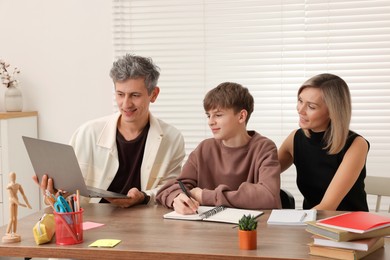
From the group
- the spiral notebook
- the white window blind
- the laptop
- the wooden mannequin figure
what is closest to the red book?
the spiral notebook

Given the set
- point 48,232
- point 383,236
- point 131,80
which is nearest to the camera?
point 383,236

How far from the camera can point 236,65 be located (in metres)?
4.20

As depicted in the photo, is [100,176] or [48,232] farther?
[100,176]

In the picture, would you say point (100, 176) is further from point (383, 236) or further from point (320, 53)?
point (320, 53)

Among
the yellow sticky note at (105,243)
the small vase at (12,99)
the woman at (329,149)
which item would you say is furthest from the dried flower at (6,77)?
the yellow sticky note at (105,243)

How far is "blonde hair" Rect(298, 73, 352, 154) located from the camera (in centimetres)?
264

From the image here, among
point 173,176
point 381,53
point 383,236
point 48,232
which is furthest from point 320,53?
point 48,232

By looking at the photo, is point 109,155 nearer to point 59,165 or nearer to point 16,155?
point 59,165

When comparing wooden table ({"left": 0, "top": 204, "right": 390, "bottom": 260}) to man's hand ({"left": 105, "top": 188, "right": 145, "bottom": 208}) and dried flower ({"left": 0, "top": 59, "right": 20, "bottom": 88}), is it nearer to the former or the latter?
man's hand ({"left": 105, "top": 188, "right": 145, "bottom": 208})

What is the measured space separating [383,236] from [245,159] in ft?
2.80

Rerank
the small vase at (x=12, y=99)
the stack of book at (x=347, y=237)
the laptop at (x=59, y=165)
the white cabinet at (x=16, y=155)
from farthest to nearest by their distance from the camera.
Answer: the small vase at (x=12, y=99), the white cabinet at (x=16, y=155), the laptop at (x=59, y=165), the stack of book at (x=347, y=237)

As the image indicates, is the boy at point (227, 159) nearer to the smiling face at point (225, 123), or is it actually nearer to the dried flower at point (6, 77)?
the smiling face at point (225, 123)

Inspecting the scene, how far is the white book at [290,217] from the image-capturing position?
214cm

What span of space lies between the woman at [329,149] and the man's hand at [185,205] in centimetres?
57
